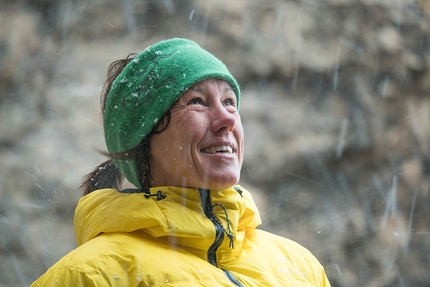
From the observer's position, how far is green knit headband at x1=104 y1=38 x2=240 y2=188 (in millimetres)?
1518

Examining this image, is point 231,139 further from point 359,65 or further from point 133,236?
point 359,65

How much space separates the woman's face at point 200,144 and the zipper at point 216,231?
39 millimetres

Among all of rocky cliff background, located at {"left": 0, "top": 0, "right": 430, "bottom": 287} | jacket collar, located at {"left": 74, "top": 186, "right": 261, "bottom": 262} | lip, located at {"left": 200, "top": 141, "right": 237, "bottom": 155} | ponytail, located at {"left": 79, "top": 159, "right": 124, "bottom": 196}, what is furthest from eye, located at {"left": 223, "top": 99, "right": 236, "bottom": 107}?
rocky cliff background, located at {"left": 0, "top": 0, "right": 430, "bottom": 287}

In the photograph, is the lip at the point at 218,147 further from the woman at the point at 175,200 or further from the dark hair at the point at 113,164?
the dark hair at the point at 113,164

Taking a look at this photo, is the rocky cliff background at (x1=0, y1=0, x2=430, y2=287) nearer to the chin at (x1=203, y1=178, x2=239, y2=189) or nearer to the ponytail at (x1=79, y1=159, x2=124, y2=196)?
the ponytail at (x1=79, y1=159, x2=124, y2=196)

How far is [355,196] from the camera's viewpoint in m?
3.28

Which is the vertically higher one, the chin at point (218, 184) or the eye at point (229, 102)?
the eye at point (229, 102)

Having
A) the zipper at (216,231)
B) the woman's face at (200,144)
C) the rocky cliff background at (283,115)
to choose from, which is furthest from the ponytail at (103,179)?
the rocky cliff background at (283,115)

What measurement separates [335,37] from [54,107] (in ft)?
6.59

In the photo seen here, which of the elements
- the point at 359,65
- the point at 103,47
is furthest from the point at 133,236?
the point at 359,65

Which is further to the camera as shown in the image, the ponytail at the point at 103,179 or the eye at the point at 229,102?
the ponytail at the point at 103,179

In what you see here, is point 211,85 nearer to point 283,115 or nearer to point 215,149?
point 215,149

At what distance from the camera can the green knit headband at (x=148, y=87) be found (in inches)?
59.7

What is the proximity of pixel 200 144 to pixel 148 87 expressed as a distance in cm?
25
